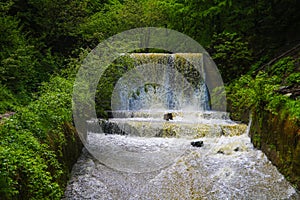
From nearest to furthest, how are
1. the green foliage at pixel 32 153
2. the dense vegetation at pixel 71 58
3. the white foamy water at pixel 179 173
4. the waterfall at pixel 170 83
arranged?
the green foliage at pixel 32 153 < the dense vegetation at pixel 71 58 < the white foamy water at pixel 179 173 < the waterfall at pixel 170 83

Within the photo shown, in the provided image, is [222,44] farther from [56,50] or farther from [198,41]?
[56,50]

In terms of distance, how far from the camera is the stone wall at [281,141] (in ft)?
15.6

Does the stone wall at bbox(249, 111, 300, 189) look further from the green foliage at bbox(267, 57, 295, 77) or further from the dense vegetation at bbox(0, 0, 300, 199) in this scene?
the green foliage at bbox(267, 57, 295, 77)

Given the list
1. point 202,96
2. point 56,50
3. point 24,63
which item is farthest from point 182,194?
point 56,50

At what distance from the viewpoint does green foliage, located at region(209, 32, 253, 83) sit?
462 inches

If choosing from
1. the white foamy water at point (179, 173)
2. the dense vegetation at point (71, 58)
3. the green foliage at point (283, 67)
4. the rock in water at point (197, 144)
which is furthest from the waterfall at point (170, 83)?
the rock in water at point (197, 144)

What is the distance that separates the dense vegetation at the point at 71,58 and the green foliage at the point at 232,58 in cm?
4

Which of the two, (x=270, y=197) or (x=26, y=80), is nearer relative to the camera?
(x=270, y=197)

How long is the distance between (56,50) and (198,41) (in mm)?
7001

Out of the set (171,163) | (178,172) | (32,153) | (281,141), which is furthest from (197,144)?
(32,153)

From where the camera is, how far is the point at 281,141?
5320 mm

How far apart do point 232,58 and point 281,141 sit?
6.94 metres

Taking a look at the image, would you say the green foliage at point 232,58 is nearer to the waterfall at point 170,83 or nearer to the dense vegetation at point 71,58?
the dense vegetation at point 71,58

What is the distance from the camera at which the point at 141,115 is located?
10.4 metres
